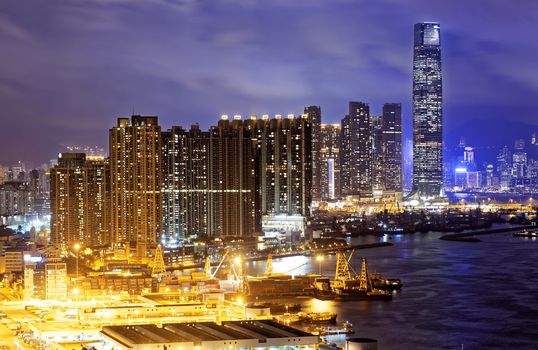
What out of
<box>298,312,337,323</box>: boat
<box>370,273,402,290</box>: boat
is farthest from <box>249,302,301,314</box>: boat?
<box>370,273,402,290</box>: boat

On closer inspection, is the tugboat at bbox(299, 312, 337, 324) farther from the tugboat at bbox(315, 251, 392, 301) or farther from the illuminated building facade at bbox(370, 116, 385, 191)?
the illuminated building facade at bbox(370, 116, 385, 191)

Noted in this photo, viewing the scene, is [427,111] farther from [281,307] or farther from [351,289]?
[281,307]

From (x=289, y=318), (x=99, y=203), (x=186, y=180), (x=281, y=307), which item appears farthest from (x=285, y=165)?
(x=289, y=318)

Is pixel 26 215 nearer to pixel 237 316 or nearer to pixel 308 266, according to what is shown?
pixel 308 266

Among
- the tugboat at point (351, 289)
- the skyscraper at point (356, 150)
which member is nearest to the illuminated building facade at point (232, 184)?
the tugboat at point (351, 289)

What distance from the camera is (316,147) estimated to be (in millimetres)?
46188

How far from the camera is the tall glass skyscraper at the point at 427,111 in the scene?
51.4m

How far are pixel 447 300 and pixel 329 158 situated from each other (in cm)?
3271

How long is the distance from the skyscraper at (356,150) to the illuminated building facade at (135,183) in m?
26.8

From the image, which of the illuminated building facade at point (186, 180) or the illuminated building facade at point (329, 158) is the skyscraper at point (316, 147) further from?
the illuminated building facade at point (186, 180)

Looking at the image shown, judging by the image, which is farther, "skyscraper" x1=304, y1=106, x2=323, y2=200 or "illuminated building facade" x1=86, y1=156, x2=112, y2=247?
"skyscraper" x1=304, y1=106, x2=323, y2=200

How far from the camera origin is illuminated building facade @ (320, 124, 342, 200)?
1909 inches

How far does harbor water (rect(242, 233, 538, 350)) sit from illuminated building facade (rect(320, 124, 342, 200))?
2130 cm

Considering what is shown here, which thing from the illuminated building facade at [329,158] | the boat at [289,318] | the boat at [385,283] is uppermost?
the illuminated building facade at [329,158]
